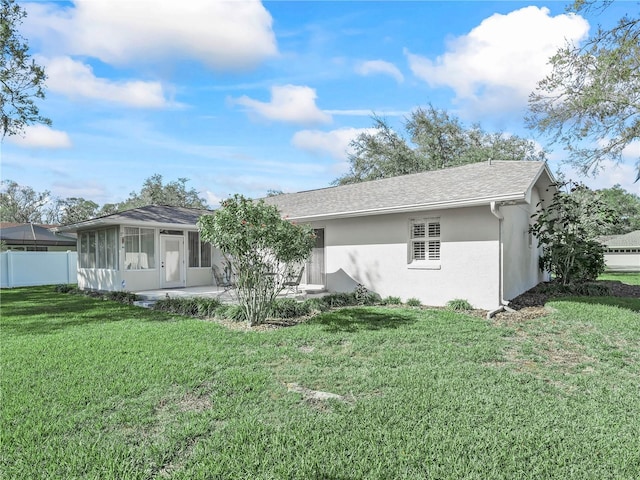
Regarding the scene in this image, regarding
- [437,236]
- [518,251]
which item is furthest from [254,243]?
[518,251]

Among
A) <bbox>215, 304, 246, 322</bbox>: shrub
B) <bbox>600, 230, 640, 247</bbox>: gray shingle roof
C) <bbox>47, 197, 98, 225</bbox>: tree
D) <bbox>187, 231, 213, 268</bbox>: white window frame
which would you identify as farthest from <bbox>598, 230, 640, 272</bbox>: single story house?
<bbox>47, 197, 98, 225</bbox>: tree

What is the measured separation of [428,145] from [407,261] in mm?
21382

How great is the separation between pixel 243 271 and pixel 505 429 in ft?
19.2

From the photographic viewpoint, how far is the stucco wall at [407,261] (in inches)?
364

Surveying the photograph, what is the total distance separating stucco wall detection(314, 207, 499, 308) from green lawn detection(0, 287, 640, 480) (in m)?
2.16

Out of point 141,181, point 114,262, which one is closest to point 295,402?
point 114,262

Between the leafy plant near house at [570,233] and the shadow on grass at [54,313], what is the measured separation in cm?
1260

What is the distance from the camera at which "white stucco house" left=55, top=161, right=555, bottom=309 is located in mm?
9328

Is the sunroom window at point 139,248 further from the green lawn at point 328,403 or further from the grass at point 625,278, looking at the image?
the grass at point 625,278

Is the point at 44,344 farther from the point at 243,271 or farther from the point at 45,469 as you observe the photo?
the point at 45,469

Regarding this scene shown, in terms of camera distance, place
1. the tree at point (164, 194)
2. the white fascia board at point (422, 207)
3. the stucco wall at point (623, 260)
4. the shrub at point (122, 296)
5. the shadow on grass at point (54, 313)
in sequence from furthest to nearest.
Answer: the tree at point (164, 194) → the stucco wall at point (623, 260) → the shrub at point (122, 296) → the white fascia board at point (422, 207) → the shadow on grass at point (54, 313)

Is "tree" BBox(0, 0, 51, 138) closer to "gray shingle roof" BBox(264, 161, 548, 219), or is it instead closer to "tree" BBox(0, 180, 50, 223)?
"gray shingle roof" BBox(264, 161, 548, 219)

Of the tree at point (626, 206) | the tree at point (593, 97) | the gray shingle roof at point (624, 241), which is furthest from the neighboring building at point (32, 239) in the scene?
the tree at point (626, 206)

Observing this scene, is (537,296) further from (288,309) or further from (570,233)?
(288,309)
